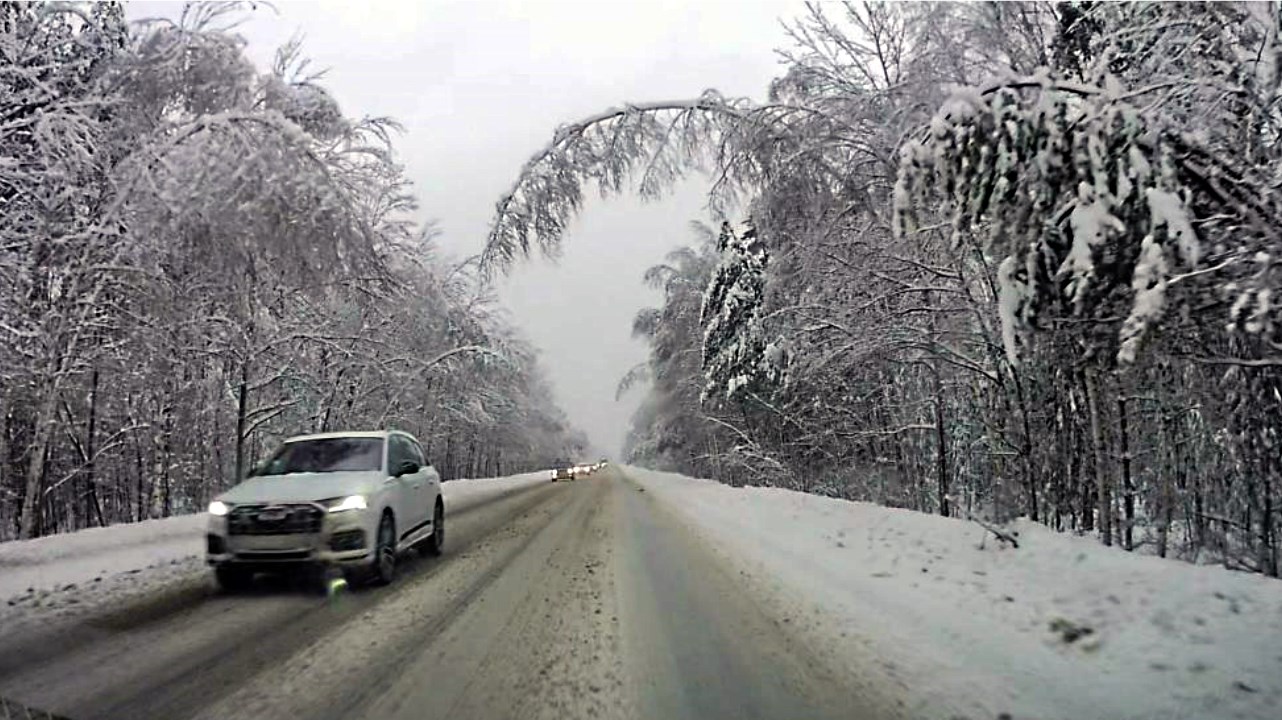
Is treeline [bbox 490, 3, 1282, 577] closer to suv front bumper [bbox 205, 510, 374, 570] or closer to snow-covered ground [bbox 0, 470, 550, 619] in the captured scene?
suv front bumper [bbox 205, 510, 374, 570]

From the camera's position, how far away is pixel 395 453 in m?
10.3

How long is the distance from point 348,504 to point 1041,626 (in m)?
6.54

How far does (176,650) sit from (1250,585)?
806 cm

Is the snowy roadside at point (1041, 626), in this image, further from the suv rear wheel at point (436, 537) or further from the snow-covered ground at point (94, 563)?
the snow-covered ground at point (94, 563)

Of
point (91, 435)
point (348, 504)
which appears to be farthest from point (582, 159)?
point (91, 435)

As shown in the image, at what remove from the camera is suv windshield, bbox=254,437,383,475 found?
9.59m

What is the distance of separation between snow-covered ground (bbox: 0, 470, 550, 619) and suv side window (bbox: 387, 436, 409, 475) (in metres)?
2.71

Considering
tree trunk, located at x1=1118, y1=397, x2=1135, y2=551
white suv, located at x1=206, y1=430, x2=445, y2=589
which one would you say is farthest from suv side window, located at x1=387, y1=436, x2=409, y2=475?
tree trunk, located at x1=1118, y1=397, x2=1135, y2=551

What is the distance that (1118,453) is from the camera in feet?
35.0

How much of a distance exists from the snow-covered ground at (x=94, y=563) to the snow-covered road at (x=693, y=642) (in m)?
0.09

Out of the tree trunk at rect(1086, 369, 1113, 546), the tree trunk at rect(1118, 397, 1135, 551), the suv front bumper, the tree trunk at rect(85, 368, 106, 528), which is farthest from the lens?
the tree trunk at rect(85, 368, 106, 528)

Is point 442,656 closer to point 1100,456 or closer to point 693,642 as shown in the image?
point 693,642

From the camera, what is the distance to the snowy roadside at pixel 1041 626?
14.7ft

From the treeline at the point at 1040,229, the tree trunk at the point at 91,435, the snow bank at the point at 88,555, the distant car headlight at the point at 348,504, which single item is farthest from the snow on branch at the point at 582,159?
the tree trunk at the point at 91,435
